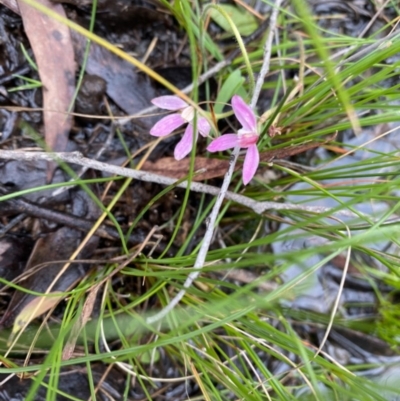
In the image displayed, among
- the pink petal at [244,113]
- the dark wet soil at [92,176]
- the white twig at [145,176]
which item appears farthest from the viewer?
the dark wet soil at [92,176]

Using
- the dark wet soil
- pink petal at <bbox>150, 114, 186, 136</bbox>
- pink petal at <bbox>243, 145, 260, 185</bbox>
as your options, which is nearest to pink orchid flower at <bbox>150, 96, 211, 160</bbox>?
pink petal at <bbox>150, 114, 186, 136</bbox>

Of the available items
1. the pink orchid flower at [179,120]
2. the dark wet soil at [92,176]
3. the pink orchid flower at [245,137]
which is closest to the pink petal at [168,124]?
the pink orchid flower at [179,120]

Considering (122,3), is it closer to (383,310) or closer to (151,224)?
(151,224)

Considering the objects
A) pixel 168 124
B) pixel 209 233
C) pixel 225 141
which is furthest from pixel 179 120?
pixel 209 233

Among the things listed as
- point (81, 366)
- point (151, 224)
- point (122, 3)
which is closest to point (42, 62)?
point (122, 3)

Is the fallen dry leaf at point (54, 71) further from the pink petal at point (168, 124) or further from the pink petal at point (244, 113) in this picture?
the pink petal at point (244, 113)

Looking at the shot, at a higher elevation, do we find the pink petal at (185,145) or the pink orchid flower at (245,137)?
the pink orchid flower at (245,137)

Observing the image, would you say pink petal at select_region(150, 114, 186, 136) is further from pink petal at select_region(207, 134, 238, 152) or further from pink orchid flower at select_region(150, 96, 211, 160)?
pink petal at select_region(207, 134, 238, 152)
